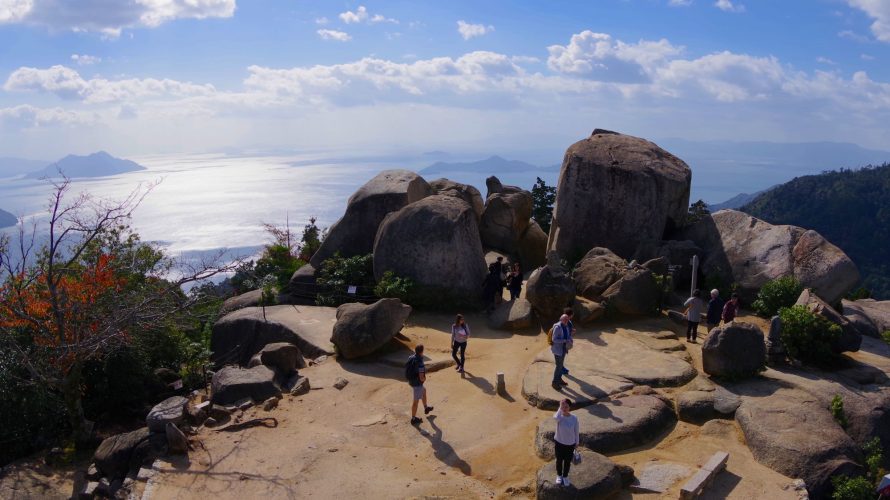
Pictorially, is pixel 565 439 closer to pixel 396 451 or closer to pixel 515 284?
pixel 396 451

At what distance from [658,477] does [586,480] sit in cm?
169

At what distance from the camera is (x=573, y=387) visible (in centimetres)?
1455

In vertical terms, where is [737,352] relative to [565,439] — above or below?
above

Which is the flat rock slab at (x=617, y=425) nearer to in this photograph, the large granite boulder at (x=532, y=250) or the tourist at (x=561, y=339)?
the tourist at (x=561, y=339)

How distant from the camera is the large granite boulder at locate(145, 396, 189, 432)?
12.8 metres

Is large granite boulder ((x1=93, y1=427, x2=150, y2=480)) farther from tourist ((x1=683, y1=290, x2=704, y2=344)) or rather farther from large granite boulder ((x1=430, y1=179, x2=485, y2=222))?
large granite boulder ((x1=430, y1=179, x2=485, y2=222))

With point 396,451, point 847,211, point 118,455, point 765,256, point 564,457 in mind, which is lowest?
point 847,211

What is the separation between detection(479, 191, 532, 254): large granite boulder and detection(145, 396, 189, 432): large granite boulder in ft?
50.7

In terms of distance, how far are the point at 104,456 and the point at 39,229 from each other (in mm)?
6152

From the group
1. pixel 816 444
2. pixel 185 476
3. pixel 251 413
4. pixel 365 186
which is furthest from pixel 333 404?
pixel 365 186

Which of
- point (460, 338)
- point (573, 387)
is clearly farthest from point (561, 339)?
point (460, 338)

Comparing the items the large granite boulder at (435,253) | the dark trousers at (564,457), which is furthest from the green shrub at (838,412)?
the large granite boulder at (435,253)

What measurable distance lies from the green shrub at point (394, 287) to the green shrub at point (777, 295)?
11.0 m

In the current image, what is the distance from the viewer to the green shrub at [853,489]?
10805 mm
